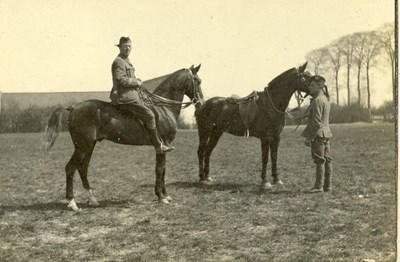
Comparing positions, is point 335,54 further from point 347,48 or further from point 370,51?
point 370,51

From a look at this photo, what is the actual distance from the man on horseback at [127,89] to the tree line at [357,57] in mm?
2271

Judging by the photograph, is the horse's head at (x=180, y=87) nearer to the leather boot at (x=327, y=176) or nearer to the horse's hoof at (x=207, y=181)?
the horse's hoof at (x=207, y=181)

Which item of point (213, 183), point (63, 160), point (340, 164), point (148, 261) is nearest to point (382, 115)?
point (340, 164)

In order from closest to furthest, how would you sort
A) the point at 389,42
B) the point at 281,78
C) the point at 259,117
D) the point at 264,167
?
the point at 389,42 < the point at 281,78 < the point at 264,167 < the point at 259,117

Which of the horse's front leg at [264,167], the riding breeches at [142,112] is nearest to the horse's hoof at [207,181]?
the horse's front leg at [264,167]

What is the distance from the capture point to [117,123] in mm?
6348

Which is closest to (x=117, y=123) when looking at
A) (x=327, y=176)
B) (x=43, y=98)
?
(x=43, y=98)

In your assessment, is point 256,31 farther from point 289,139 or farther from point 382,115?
point 289,139

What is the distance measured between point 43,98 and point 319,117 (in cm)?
372

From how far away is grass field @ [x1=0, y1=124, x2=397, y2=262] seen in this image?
5289 millimetres

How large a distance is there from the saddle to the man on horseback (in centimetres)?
156

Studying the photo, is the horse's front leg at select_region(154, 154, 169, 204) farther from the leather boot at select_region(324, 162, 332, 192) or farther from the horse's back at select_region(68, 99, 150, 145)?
the leather boot at select_region(324, 162, 332, 192)

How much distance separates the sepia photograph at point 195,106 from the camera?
5.60m

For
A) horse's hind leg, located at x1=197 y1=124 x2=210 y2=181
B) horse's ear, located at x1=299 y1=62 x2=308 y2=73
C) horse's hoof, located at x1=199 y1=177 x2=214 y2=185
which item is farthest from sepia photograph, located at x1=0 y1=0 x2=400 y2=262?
horse's hind leg, located at x1=197 y1=124 x2=210 y2=181
